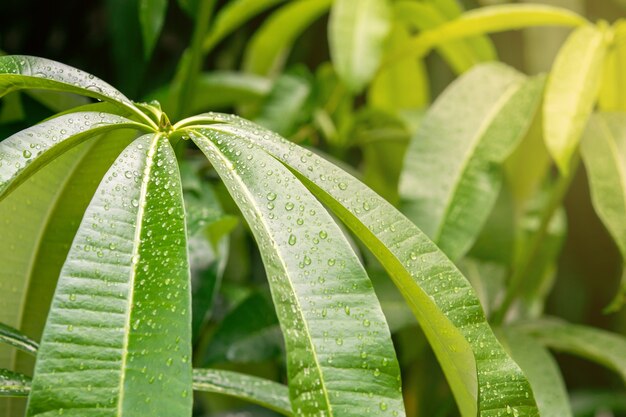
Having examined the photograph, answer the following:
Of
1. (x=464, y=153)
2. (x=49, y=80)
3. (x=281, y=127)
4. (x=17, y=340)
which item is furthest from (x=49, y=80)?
(x=281, y=127)

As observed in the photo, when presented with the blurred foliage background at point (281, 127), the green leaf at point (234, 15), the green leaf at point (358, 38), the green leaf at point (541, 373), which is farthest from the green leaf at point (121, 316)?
the green leaf at point (234, 15)

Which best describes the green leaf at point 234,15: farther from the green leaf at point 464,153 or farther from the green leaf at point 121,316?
the green leaf at point 121,316

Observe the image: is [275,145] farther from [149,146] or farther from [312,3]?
[312,3]

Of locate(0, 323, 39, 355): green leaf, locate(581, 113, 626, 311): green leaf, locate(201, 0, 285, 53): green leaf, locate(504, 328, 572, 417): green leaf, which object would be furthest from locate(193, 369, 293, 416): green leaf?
locate(201, 0, 285, 53): green leaf

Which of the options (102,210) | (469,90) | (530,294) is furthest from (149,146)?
(530,294)

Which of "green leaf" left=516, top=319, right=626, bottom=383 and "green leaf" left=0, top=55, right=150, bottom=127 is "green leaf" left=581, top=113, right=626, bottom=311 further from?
"green leaf" left=0, top=55, right=150, bottom=127
